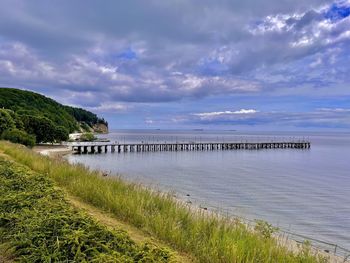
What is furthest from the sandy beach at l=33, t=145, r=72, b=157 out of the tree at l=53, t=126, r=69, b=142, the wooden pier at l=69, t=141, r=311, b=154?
the wooden pier at l=69, t=141, r=311, b=154

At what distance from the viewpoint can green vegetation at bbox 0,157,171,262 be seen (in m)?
4.94

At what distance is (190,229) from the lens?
6.89 meters

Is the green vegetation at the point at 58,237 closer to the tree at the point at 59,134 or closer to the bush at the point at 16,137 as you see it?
the bush at the point at 16,137

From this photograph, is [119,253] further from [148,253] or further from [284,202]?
[284,202]

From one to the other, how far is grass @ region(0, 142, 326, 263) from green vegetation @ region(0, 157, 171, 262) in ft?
2.75

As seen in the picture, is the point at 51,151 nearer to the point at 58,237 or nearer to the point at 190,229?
the point at 190,229

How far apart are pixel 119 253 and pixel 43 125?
7248 cm

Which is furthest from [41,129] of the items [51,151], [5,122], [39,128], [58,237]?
[58,237]

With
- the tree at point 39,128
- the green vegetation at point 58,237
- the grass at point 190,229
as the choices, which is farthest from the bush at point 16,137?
the green vegetation at point 58,237

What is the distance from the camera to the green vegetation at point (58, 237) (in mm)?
4938

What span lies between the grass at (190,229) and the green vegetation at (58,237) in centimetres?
84

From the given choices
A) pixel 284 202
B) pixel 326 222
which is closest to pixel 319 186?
pixel 284 202

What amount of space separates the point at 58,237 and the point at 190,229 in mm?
2531

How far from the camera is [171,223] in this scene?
6.83 m
